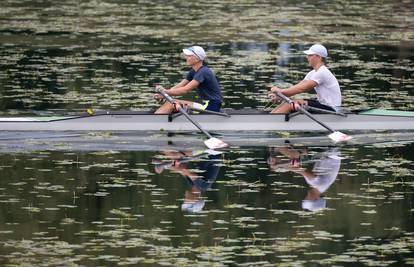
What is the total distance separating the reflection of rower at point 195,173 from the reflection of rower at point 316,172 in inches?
32.6

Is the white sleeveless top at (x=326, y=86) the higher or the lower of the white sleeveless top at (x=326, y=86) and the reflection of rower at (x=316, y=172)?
the higher

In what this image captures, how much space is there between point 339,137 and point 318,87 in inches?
45.9

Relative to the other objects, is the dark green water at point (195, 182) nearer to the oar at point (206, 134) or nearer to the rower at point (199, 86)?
the oar at point (206, 134)

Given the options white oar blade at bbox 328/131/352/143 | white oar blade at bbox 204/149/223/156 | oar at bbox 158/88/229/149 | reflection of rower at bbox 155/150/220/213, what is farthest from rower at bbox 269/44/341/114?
reflection of rower at bbox 155/150/220/213

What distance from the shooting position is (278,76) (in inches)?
1048

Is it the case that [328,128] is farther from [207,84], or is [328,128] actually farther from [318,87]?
[207,84]

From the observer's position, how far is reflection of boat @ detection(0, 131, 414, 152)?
60.4ft

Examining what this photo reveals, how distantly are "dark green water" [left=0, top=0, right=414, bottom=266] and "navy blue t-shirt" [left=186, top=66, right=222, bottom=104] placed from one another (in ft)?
5.88

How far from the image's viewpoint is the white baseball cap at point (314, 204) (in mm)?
14266

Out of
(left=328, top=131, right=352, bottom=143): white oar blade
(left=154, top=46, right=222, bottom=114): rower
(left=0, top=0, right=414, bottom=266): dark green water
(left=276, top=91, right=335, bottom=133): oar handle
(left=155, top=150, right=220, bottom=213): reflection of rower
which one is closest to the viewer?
(left=0, top=0, right=414, bottom=266): dark green water

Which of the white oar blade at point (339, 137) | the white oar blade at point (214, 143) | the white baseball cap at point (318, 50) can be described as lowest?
the white oar blade at point (214, 143)

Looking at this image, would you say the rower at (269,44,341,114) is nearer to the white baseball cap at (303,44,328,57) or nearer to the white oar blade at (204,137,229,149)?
the white baseball cap at (303,44,328,57)

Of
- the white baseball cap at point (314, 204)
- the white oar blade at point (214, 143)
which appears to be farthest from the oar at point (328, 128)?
the white baseball cap at point (314, 204)

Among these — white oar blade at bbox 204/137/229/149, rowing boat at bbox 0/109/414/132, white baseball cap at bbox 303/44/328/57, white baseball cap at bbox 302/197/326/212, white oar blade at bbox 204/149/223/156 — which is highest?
white baseball cap at bbox 303/44/328/57
